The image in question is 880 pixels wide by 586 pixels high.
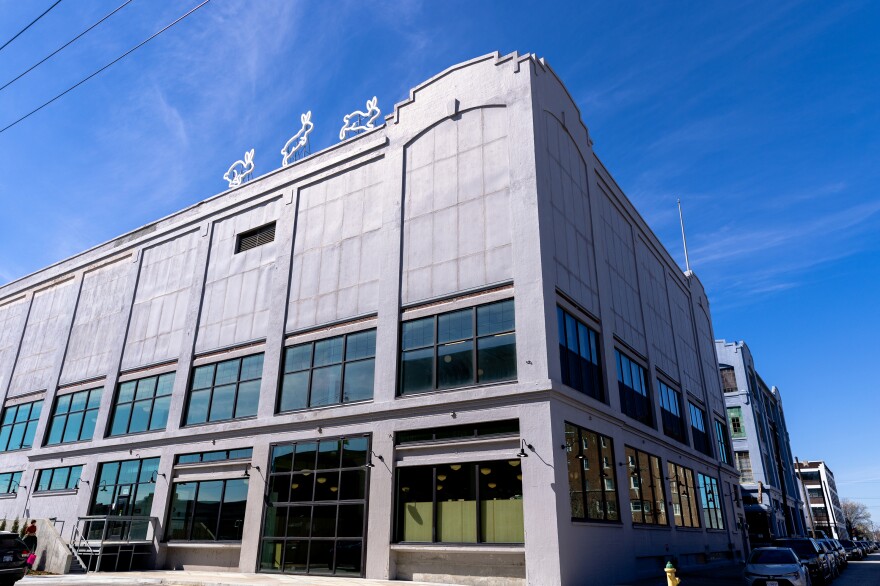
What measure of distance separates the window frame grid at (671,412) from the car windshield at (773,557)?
11863mm

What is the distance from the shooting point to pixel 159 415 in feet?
97.4

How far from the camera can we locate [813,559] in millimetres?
23500

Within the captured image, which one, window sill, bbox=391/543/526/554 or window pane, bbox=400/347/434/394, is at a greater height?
window pane, bbox=400/347/434/394

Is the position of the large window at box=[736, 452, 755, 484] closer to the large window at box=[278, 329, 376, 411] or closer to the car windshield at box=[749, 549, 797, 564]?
the car windshield at box=[749, 549, 797, 564]

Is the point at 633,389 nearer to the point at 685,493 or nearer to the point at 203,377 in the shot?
the point at 685,493

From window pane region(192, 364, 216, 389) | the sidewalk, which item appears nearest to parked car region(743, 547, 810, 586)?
the sidewalk

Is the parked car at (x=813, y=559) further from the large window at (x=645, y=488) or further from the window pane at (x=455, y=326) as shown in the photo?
the window pane at (x=455, y=326)

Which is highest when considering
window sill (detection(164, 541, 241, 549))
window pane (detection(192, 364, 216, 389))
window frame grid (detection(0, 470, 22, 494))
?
window pane (detection(192, 364, 216, 389))

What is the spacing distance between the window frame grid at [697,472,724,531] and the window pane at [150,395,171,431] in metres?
29.5

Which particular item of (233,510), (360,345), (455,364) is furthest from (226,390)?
(455,364)

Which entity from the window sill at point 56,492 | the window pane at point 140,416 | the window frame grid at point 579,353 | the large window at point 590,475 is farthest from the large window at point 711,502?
the window sill at point 56,492

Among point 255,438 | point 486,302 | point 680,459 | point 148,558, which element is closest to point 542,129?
point 486,302

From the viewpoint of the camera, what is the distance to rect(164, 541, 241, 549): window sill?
24.0m

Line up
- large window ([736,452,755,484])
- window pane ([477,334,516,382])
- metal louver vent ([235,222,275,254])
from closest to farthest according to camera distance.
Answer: window pane ([477,334,516,382]), metal louver vent ([235,222,275,254]), large window ([736,452,755,484])
